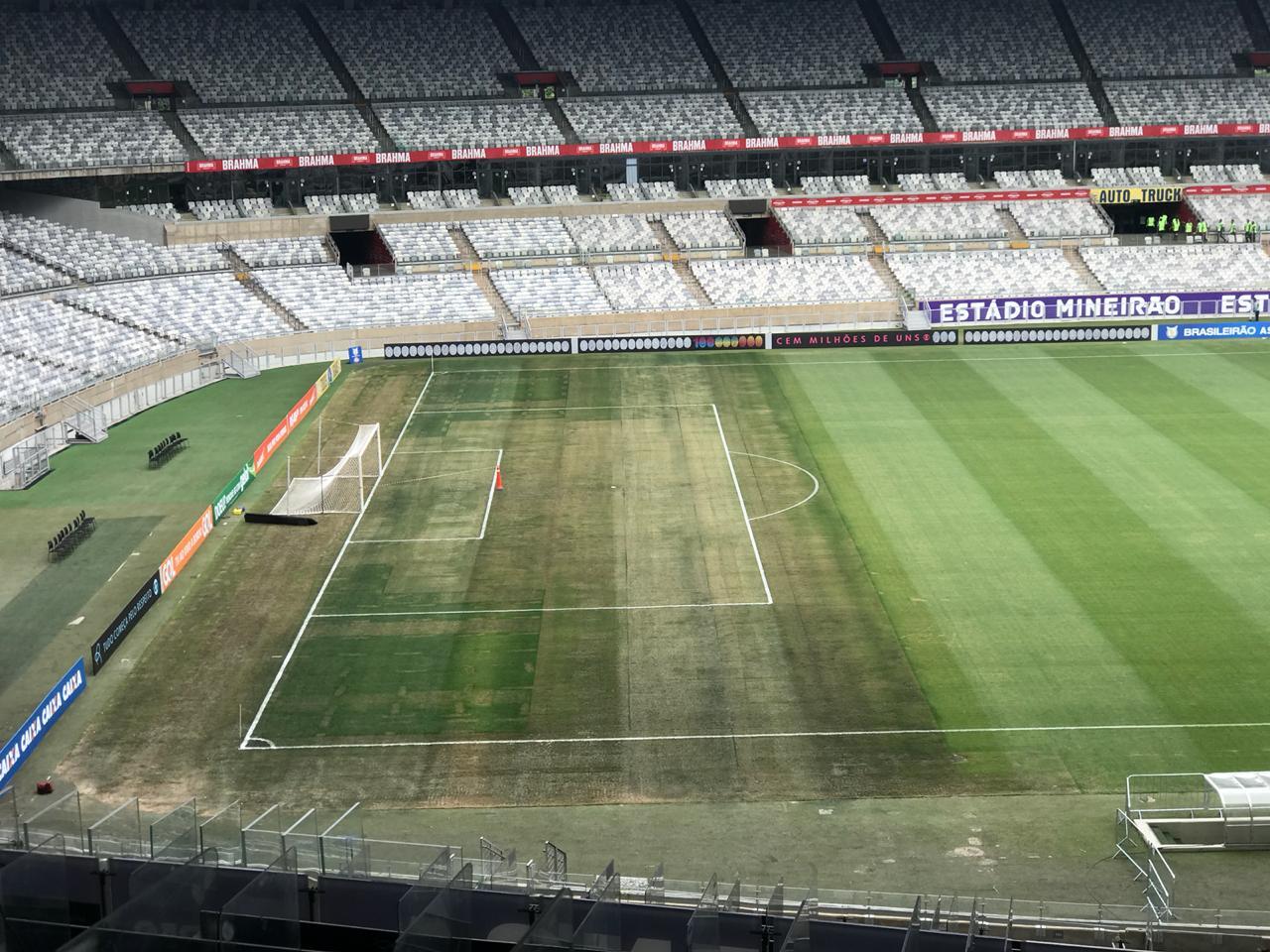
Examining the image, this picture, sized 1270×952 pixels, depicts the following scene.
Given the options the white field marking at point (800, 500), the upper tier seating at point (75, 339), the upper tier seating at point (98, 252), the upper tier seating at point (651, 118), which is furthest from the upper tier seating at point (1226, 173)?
the upper tier seating at point (75, 339)

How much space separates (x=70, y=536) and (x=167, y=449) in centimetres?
1265

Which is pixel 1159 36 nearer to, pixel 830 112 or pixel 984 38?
pixel 984 38

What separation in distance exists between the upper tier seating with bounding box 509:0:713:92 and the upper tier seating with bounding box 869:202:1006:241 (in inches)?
627

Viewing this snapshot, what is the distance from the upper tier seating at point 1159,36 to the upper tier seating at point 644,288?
120 ft

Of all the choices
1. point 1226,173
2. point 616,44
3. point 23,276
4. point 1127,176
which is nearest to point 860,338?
point 1127,176

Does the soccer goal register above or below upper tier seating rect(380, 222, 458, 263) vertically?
below

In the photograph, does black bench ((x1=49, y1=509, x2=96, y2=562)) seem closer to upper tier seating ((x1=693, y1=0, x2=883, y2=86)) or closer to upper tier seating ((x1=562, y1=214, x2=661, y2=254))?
upper tier seating ((x1=562, y1=214, x2=661, y2=254))

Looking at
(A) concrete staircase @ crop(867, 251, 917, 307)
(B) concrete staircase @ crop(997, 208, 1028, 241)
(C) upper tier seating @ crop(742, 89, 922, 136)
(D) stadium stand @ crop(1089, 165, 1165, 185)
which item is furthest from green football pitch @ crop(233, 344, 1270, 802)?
(D) stadium stand @ crop(1089, 165, 1165, 185)

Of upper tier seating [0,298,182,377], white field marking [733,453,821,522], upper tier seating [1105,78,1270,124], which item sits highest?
upper tier seating [1105,78,1270,124]

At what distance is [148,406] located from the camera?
75312 millimetres

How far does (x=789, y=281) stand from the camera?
98.7m

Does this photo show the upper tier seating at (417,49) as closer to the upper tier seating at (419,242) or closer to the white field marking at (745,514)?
the upper tier seating at (419,242)

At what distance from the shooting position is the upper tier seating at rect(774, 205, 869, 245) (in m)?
104

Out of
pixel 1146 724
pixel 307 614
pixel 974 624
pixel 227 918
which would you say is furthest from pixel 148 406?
pixel 227 918
